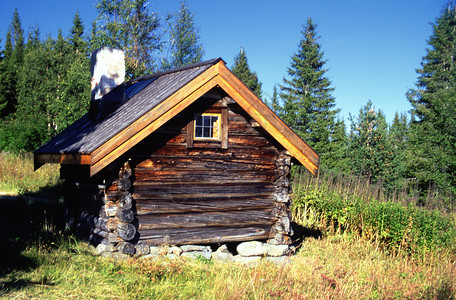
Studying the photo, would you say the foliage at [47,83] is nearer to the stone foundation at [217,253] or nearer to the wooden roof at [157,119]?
the wooden roof at [157,119]

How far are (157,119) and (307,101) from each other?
25422mm

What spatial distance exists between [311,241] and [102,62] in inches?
294

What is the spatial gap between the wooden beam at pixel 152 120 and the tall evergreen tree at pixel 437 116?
32.5 feet

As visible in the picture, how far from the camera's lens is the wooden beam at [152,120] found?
7594 millimetres

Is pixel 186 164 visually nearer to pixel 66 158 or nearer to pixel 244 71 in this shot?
pixel 66 158

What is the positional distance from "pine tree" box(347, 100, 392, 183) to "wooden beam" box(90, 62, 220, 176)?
11.0 metres

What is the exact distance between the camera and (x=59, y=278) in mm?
6859

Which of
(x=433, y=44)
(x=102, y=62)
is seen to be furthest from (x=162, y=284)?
(x=433, y=44)

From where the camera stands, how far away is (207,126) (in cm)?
966

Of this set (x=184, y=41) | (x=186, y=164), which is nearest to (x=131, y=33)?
(x=184, y=41)

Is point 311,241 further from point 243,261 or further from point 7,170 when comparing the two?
point 7,170

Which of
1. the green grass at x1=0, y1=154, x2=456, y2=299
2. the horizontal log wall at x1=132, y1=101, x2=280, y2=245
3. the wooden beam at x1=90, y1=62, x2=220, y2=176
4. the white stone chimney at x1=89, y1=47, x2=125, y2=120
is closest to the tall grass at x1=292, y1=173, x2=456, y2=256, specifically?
the green grass at x1=0, y1=154, x2=456, y2=299

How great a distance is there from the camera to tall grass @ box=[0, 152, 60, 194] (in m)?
16.2

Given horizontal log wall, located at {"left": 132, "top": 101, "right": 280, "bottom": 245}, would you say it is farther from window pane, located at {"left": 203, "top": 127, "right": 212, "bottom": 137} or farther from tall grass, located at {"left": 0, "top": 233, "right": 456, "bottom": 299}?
tall grass, located at {"left": 0, "top": 233, "right": 456, "bottom": 299}
